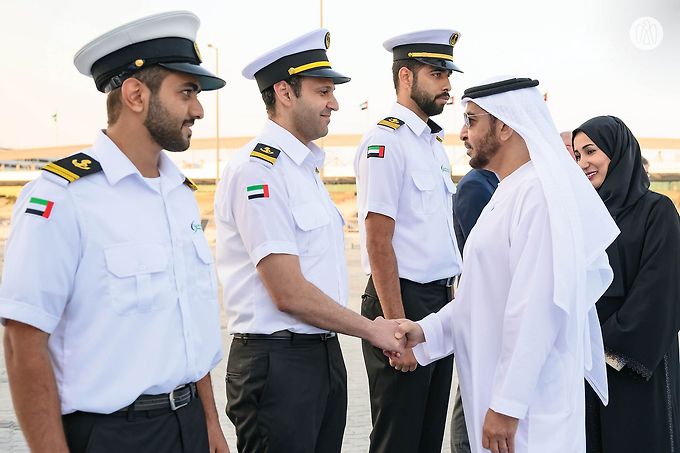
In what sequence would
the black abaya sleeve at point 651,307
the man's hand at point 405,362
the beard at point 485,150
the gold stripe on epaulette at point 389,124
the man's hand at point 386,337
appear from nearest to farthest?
the beard at point 485,150
the man's hand at point 386,337
the black abaya sleeve at point 651,307
the man's hand at point 405,362
the gold stripe on epaulette at point 389,124

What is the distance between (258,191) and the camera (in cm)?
273

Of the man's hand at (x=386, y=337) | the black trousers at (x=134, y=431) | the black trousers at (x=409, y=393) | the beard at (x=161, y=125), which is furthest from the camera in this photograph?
the black trousers at (x=409, y=393)

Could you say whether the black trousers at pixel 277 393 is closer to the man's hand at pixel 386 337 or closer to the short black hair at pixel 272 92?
the man's hand at pixel 386 337

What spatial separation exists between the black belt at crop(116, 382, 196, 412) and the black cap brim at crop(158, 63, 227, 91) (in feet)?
2.81

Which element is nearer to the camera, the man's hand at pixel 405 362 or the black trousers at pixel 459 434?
the man's hand at pixel 405 362

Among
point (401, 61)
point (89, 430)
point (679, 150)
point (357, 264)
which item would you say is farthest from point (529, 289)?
point (679, 150)

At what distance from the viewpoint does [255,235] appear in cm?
270

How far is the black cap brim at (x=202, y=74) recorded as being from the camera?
208 centimetres

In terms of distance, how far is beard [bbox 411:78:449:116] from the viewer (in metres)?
3.76

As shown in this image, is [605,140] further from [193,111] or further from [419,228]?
[193,111]

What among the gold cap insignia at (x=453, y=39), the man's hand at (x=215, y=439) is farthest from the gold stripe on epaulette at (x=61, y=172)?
the gold cap insignia at (x=453, y=39)

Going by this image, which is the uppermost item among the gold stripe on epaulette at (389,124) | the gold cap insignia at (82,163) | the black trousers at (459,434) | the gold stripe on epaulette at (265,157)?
the gold stripe on epaulette at (389,124)

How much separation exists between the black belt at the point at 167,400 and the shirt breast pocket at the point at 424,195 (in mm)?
1774

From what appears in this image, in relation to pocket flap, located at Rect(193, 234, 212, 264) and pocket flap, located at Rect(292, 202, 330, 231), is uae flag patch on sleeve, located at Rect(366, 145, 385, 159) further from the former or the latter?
pocket flap, located at Rect(193, 234, 212, 264)
